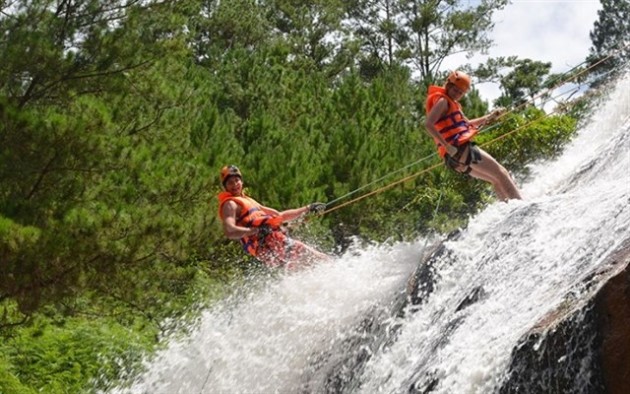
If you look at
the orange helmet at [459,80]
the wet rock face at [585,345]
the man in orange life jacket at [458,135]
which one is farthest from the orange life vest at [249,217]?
the wet rock face at [585,345]

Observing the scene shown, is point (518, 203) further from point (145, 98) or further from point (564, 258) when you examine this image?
point (145, 98)

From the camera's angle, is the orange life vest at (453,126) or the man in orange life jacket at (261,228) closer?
the orange life vest at (453,126)

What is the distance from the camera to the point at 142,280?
1405 cm

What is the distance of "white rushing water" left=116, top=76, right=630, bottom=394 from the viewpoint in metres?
6.56

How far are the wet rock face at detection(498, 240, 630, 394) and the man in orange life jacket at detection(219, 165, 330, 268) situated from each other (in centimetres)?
476

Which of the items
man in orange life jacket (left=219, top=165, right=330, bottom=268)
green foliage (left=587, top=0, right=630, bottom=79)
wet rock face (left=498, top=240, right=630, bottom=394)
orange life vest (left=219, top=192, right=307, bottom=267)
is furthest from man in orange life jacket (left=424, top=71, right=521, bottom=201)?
green foliage (left=587, top=0, right=630, bottom=79)

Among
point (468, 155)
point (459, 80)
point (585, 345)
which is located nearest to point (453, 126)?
point (468, 155)

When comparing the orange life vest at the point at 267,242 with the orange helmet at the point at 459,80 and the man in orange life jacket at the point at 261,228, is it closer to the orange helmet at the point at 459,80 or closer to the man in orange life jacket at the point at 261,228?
the man in orange life jacket at the point at 261,228

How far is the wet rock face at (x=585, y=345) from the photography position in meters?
5.43

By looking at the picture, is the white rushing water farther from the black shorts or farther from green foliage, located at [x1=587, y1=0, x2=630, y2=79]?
green foliage, located at [x1=587, y1=0, x2=630, y2=79]

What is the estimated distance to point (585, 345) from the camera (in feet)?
18.4

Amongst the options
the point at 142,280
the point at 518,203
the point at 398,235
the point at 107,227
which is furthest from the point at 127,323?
the point at 518,203

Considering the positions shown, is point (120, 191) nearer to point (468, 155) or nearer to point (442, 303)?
point (468, 155)

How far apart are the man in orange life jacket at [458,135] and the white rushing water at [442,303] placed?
0.57 meters
